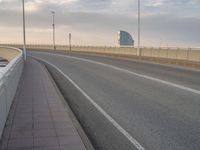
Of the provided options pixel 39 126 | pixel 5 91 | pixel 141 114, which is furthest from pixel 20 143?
pixel 141 114

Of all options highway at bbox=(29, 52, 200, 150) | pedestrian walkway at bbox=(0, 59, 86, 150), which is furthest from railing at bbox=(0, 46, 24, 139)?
highway at bbox=(29, 52, 200, 150)

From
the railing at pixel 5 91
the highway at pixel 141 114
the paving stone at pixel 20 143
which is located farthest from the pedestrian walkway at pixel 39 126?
the highway at pixel 141 114

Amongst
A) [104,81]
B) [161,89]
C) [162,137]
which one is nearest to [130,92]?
[161,89]

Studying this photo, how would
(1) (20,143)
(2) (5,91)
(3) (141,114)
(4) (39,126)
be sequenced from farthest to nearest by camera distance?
1. (3) (141,114)
2. (2) (5,91)
3. (4) (39,126)
4. (1) (20,143)

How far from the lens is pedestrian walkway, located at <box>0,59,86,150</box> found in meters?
8.20

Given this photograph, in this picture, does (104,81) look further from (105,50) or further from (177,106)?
(105,50)

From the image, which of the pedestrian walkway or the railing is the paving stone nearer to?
the pedestrian walkway

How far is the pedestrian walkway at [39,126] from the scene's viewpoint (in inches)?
323

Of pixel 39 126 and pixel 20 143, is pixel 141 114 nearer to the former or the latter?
pixel 39 126

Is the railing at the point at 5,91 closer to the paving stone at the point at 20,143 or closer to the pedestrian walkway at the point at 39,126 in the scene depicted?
the pedestrian walkway at the point at 39,126

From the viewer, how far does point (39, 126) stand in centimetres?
986

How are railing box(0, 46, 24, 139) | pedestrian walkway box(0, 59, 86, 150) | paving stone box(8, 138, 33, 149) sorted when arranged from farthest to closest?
railing box(0, 46, 24, 139) → pedestrian walkway box(0, 59, 86, 150) → paving stone box(8, 138, 33, 149)

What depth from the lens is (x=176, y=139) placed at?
8.88 meters

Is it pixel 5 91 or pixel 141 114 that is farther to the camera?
pixel 141 114
